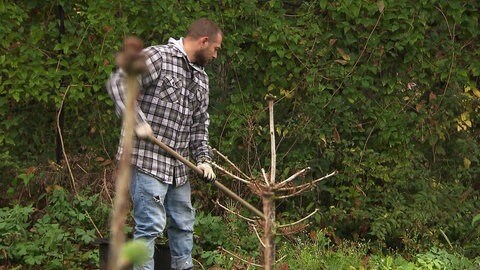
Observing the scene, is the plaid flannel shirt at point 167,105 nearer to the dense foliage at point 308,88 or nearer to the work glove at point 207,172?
the work glove at point 207,172

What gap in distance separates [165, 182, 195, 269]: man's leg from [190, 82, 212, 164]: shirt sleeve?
0.62 feet

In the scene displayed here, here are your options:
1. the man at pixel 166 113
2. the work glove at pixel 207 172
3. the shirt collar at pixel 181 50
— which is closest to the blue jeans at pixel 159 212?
the man at pixel 166 113

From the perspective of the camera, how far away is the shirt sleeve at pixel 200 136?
545cm

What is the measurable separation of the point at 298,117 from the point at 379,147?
0.74 m

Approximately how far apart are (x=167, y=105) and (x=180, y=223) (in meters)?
0.81

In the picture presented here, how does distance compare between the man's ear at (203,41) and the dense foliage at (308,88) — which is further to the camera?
the dense foliage at (308,88)

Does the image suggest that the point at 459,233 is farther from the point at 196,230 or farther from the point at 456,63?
the point at 196,230

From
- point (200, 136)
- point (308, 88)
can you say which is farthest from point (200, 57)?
point (308, 88)

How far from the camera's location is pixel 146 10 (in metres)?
7.55

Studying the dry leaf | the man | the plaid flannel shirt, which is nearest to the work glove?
the man

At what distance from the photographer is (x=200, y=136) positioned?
Result: 5.48m

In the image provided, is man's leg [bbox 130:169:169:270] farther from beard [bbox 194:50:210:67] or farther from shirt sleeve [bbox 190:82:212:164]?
beard [bbox 194:50:210:67]

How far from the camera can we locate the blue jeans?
5113 millimetres

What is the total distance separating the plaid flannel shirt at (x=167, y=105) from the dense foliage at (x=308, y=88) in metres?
2.24
